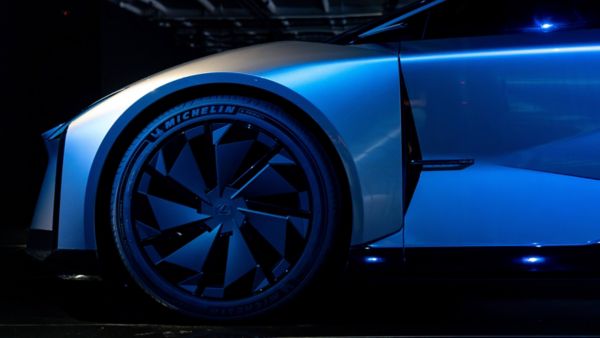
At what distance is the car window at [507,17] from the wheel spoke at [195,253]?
95cm

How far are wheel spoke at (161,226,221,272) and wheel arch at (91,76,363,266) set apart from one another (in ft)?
0.70

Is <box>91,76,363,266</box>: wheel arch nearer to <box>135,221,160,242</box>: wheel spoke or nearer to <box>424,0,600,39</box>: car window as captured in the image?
<box>135,221,160,242</box>: wheel spoke

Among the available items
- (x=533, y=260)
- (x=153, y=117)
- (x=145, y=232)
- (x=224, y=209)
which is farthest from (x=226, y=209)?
(x=533, y=260)

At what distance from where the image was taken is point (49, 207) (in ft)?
7.66

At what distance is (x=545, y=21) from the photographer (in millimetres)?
2387

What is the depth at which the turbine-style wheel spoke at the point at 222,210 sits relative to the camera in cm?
226

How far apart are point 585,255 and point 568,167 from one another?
27cm

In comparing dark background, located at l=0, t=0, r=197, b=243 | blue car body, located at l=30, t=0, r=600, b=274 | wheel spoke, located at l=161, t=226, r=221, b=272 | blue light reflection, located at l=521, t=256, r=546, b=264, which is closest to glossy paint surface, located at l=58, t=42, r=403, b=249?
blue car body, located at l=30, t=0, r=600, b=274

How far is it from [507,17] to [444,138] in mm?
514

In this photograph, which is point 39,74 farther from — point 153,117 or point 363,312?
point 363,312

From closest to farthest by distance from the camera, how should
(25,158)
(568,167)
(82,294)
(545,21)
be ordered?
(568,167) → (545,21) → (82,294) → (25,158)

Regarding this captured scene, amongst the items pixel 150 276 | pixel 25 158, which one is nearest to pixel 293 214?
pixel 150 276

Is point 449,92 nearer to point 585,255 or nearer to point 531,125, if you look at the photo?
point 531,125

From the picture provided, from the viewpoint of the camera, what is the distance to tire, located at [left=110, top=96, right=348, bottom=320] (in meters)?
2.25
